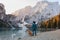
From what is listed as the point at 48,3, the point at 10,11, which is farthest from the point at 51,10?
the point at 10,11

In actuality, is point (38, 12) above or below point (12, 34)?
above

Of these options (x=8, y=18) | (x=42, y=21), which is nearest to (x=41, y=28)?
(x=42, y=21)

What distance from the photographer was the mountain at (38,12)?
4.71 metres

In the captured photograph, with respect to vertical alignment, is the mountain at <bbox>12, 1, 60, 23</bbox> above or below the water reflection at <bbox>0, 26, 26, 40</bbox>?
above

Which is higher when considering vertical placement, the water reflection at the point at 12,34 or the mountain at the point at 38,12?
the mountain at the point at 38,12

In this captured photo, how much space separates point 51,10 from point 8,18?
98cm

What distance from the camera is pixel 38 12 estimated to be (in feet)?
15.5

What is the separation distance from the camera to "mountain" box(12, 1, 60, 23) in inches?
186

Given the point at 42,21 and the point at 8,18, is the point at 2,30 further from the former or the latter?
the point at 42,21

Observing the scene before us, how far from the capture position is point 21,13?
15.5 ft

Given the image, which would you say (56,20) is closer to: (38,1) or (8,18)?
(38,1)

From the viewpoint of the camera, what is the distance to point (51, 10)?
4.72 metres

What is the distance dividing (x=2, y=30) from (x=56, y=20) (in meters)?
1.22

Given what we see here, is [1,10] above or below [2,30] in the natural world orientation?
above
